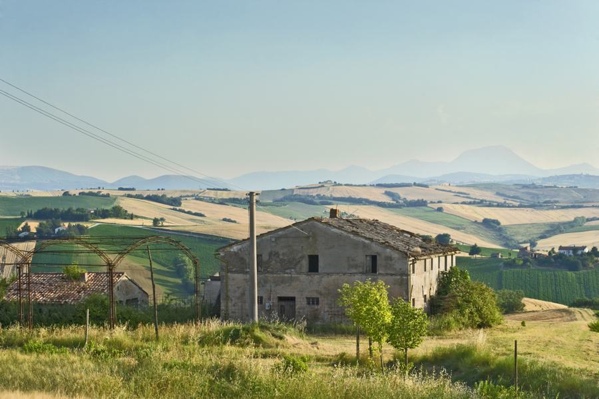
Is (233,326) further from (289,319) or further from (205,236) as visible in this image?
(205,236)

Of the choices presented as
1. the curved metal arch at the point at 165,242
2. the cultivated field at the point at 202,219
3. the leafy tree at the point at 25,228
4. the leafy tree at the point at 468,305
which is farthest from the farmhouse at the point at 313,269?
the leafy tree at the point at 25,228

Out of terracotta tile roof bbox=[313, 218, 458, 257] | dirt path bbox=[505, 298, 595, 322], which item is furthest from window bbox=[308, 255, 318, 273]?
dirt path bbox=[505, 298, 595, 322]

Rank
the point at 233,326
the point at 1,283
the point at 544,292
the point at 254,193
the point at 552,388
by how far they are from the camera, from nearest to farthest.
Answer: the point at 552,388, the point at 233,326, the point at 1,283, the point at 254,193, the point at 544,292

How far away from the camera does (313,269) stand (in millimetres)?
50188

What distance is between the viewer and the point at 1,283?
1613 inches

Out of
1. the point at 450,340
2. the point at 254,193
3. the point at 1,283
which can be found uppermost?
the point at 254,193

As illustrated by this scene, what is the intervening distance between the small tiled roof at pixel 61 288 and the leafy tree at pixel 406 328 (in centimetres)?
3178

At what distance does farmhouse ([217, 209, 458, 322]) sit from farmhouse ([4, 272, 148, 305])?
408 inches

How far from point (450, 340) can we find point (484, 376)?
14.5m

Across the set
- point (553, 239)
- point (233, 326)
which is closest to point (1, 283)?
point (233, 326)

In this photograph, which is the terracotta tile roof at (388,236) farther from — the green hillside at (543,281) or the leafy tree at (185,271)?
the leafy tree at (185,271)

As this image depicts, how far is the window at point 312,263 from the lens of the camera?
50178mm

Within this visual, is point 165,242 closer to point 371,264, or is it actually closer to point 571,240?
point 371,264

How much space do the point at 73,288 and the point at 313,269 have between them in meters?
18.9
